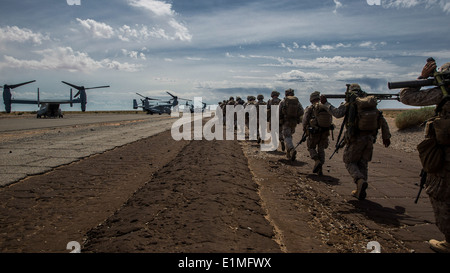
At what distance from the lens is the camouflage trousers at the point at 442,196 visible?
3578 mm

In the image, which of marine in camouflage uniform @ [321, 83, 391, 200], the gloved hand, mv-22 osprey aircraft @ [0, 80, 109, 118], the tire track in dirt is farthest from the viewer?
mv-22 osprey aircraft @ [0, 80, 109, 118]

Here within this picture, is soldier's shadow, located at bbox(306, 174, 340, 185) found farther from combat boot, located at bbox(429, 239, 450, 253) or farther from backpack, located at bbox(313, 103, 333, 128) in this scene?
combat boot, located at bbox(429, 239, 450, 253)

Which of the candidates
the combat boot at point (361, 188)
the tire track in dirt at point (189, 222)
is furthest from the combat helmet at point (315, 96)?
the tire track in dirt at point (189, 222)

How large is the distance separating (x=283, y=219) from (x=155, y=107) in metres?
71.0

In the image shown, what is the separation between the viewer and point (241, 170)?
8.01 m

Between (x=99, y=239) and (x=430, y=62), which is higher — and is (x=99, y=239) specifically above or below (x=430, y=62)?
below

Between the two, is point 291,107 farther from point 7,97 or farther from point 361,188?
point 7,97

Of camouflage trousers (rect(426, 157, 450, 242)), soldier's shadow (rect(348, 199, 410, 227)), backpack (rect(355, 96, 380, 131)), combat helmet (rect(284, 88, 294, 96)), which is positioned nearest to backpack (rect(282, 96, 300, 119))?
combat helmet (rect(284, 88, 294, 96))

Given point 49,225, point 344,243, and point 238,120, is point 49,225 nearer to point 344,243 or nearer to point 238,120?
point 344,243

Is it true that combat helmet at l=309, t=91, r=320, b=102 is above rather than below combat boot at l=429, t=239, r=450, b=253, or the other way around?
above

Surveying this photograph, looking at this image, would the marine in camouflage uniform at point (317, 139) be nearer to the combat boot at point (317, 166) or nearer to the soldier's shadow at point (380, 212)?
the combat boot at point (317, 166)

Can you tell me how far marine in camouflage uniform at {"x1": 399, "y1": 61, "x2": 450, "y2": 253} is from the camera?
3578 millimetres
